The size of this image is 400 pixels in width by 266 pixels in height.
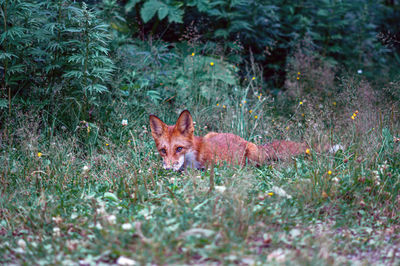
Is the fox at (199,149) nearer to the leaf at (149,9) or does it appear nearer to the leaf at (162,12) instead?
the leaf at (162,12)

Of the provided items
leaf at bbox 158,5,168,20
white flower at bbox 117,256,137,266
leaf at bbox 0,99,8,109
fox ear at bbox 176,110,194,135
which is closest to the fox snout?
fox ear at bbox 176,110,194,135

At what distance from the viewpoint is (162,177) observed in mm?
4512

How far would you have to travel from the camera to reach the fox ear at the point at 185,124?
4.73 m

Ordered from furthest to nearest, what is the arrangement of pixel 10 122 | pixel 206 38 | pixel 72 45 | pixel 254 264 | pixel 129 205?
pixel 206 38
pixel 72 45
pixel 10 122
pixel 129 205
pixel 254 264

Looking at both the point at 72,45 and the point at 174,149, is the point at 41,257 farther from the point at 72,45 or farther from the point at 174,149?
the point at 72,45

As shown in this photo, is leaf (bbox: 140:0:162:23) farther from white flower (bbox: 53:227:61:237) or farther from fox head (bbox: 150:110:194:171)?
white flower (bbox: 53:227:61:237)

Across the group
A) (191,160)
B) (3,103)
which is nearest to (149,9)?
(3,103)

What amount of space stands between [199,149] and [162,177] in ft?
2.33

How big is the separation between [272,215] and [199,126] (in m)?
3.04

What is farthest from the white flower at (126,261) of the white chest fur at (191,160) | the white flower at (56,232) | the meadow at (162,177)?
the white chest fur at (191,160)

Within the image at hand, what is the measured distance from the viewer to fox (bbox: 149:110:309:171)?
4.68 metres

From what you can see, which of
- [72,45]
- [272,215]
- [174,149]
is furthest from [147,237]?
[72,45]

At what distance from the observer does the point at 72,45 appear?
5719mm

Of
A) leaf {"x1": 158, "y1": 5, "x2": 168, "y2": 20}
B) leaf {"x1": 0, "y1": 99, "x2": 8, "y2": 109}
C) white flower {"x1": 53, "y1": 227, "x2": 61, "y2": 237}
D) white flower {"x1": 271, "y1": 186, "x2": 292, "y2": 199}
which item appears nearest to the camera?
white flower {"x1": 53, "y1": 227, "x2": 61, "y2": 237}
